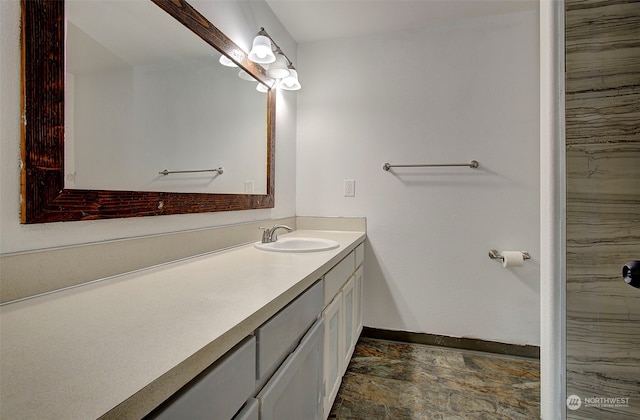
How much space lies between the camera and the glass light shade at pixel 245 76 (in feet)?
5.11

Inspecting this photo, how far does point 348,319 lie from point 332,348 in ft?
1.05

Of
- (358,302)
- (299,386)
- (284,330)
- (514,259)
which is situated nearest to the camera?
(284,330)

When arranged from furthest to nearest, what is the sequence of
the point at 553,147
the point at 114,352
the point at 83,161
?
the point at 553,147 < the point at 83,161 < the point at 114,352

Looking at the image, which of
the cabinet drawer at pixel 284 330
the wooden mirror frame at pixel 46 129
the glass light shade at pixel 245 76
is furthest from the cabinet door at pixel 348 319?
the glass light shade at pixel 245 76

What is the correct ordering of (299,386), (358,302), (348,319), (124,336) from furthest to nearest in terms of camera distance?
(358,302) < (348,319) < (299,386) < (124,336)

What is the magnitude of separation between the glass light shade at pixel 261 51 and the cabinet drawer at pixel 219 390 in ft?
4.62

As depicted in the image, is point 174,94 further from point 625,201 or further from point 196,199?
point 625,201

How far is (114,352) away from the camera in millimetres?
464

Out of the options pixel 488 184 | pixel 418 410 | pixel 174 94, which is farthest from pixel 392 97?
pixel 418 410

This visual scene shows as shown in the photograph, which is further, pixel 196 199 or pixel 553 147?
pixel 196 199

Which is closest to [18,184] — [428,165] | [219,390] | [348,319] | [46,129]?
[46,129]

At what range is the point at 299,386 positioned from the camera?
91 centimetres

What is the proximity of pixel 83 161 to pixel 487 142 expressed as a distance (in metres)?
2.09

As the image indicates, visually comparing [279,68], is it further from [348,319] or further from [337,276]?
[348,319]
